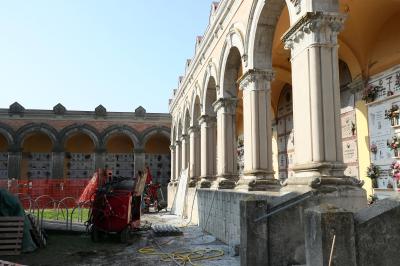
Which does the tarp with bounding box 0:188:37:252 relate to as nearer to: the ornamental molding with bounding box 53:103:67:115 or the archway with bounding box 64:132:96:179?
the archway with bounding box 64:132:96:179

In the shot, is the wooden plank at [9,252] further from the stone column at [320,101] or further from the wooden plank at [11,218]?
the stone column at [320,101]

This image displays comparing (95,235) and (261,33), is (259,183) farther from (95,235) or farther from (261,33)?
(95,235)

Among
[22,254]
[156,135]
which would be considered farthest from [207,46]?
[156,135]

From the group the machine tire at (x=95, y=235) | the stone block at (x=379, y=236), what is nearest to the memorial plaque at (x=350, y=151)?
the stone block at (x=379, y=236)

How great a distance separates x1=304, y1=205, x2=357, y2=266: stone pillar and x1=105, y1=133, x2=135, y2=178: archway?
2572 centimetres

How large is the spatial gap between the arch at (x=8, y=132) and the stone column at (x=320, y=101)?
2448 centimetres

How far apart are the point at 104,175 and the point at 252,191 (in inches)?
342

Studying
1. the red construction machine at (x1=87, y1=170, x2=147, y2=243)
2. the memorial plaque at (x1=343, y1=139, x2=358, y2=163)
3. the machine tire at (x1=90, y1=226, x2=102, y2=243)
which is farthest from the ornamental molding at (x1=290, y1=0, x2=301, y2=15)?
the machine tire at (x1=90, y1=226, x2=102, y2=243)

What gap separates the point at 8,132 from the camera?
2642cm

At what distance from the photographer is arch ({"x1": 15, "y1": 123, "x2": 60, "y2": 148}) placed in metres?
26.6

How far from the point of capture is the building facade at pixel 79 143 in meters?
26.8

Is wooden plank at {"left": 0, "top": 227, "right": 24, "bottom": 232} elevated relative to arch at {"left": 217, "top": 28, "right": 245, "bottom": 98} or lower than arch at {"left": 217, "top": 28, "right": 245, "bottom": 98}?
lower

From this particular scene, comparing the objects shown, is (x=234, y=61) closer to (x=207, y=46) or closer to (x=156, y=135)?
(x=207, y=46)

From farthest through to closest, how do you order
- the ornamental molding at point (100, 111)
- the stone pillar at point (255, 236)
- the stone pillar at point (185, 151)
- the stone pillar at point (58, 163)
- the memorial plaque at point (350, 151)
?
the ornamental molding at point (100, 111) → the stone pillar at point (58, 163) → the stone pillar at point (185, 151) → the memorial plaque at point (350, 151) → the stone pillar at point (255, 236)
